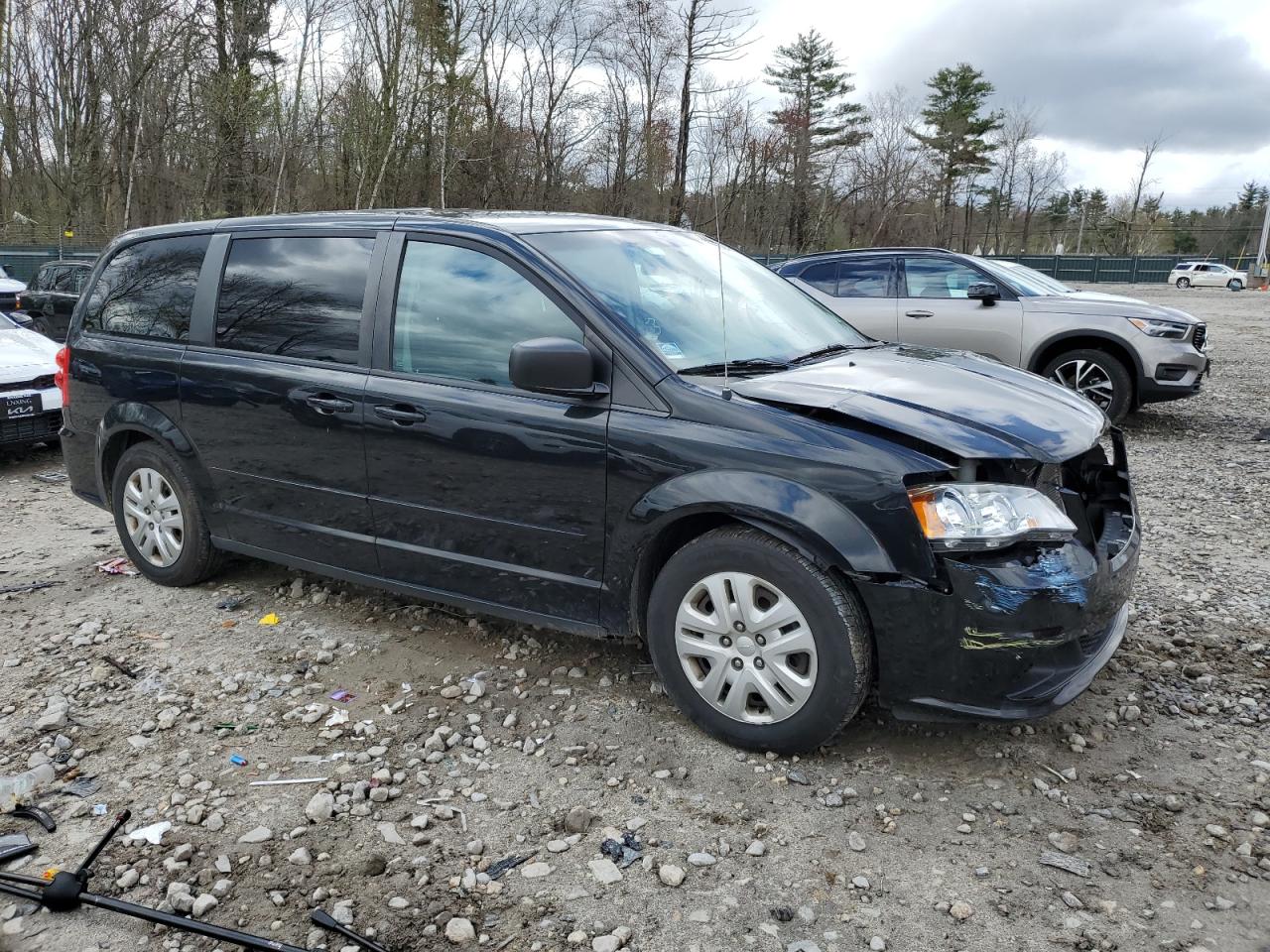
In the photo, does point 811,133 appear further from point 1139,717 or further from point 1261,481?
point 1139,717

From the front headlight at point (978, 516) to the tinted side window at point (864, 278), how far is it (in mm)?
7160

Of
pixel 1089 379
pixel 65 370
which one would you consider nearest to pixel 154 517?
pixel 65 370

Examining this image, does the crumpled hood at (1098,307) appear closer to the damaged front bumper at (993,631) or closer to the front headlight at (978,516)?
the damaged front bumper at (993,631)

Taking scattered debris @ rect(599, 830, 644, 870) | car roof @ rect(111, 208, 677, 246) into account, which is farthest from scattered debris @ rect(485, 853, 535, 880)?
car roof @ rect(111, 208, 677, 246)

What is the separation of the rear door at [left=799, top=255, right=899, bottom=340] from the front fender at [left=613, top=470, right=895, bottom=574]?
6.73 metres

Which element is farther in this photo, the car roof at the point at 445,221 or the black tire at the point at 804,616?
the car roof at the point at 445,221

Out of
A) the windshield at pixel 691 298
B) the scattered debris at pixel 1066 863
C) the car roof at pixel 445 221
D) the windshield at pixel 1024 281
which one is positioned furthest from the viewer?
the windshield at pixel 1024 281

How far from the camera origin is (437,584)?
3.80 meters

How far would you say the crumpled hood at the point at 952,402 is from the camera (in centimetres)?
293

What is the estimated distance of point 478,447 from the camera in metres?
3.52

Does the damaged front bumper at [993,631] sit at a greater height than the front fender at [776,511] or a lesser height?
lesser

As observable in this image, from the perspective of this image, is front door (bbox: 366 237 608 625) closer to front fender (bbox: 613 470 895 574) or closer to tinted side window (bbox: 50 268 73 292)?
front fender (bbox: 613 470 895 574)

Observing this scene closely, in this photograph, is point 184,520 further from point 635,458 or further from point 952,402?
point 952,402

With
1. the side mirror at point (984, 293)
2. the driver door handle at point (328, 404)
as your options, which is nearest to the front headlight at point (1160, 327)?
the side mirror at point (984, 293)
